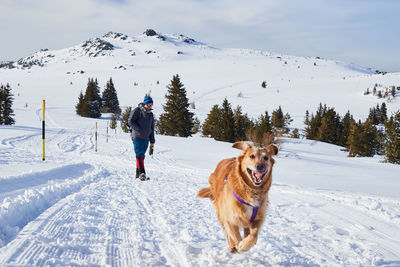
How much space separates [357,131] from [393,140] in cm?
955

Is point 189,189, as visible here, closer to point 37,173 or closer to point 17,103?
point 37,173

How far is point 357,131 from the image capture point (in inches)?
1571

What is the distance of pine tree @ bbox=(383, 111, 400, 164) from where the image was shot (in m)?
29.7

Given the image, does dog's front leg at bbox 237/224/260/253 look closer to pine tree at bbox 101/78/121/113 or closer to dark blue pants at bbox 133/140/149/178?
dark blue pants at bbox 133/140/149/178

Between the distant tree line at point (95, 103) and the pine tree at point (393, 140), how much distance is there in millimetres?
50396

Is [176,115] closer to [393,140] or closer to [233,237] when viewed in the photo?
[393,140]

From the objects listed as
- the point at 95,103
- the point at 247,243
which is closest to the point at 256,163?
the point at 247,243

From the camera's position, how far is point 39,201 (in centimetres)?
414

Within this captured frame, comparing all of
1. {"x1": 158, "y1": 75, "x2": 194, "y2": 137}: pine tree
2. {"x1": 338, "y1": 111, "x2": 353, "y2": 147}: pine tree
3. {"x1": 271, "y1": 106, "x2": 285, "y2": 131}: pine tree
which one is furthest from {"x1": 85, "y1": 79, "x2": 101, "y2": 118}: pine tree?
{"x1": 338, "y1": 111, "x2": 353, "y2": 147}: pine tree

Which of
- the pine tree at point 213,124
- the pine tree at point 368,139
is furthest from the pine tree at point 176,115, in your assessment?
the pine tree at point 368,139

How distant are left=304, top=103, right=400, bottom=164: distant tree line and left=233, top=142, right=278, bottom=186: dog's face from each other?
33380mm

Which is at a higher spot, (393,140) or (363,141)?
(393,140)

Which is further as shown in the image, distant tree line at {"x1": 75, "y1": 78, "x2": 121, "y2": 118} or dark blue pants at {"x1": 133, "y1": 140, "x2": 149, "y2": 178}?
distant tree line at {"x1": 75, "y1": 78, "x2": 121, "y2": 118}

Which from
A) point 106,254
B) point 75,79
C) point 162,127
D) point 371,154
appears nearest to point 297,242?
point 106,254
